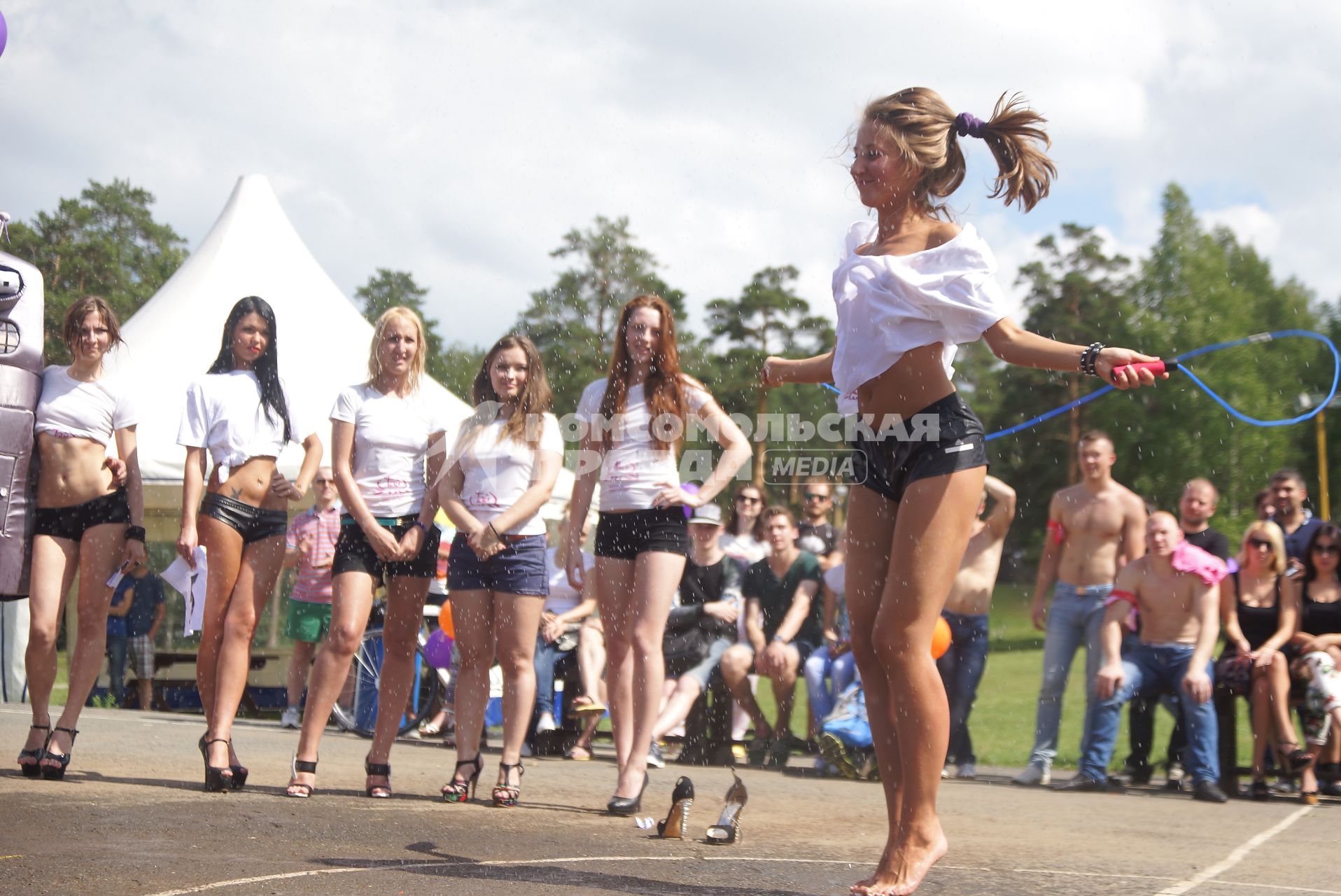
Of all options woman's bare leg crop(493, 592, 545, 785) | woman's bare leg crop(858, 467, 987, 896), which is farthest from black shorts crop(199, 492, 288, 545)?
woman's bare leg crop(858, 467, 987, 896)

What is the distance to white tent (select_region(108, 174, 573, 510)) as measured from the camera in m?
13.1

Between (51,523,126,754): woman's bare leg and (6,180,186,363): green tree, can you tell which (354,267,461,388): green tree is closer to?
(6,180,186,363): green tree

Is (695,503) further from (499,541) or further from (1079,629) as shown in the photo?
(1079,629)

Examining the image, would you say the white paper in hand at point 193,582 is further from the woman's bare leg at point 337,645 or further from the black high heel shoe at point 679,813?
the black high heel shoe at point 679,813

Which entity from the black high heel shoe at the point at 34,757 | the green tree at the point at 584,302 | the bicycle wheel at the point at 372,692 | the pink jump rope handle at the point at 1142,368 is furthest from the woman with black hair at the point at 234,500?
the green tree at the point at 584,302

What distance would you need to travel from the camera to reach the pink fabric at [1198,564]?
321 inches

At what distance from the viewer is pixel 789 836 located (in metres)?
5.07

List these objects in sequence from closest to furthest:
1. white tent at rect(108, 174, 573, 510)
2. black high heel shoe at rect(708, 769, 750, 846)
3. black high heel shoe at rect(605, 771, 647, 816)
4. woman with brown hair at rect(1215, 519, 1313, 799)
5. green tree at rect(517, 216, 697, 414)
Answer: black high heel shoe at rect(708, 769, 750, 846)
black high heel shoe at rect(605, 771, 647, 816)
woman with brown hair at rect(1215, 519, 1313, 799)
white tent at rect(108, 174, 573, 510)
green tree at rect(517, 216, 697, 414)

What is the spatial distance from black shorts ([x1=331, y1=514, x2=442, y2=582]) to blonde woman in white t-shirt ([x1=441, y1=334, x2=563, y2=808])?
0.38ft

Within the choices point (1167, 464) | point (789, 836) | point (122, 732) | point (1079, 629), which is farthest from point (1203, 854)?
point (1167, 464)

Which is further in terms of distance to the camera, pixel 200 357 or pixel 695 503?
pixel 200 357

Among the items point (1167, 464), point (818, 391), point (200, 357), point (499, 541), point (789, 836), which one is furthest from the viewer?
Answer: point (818, 391)

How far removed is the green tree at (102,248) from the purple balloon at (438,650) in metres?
3.06

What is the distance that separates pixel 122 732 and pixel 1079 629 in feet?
19.0
